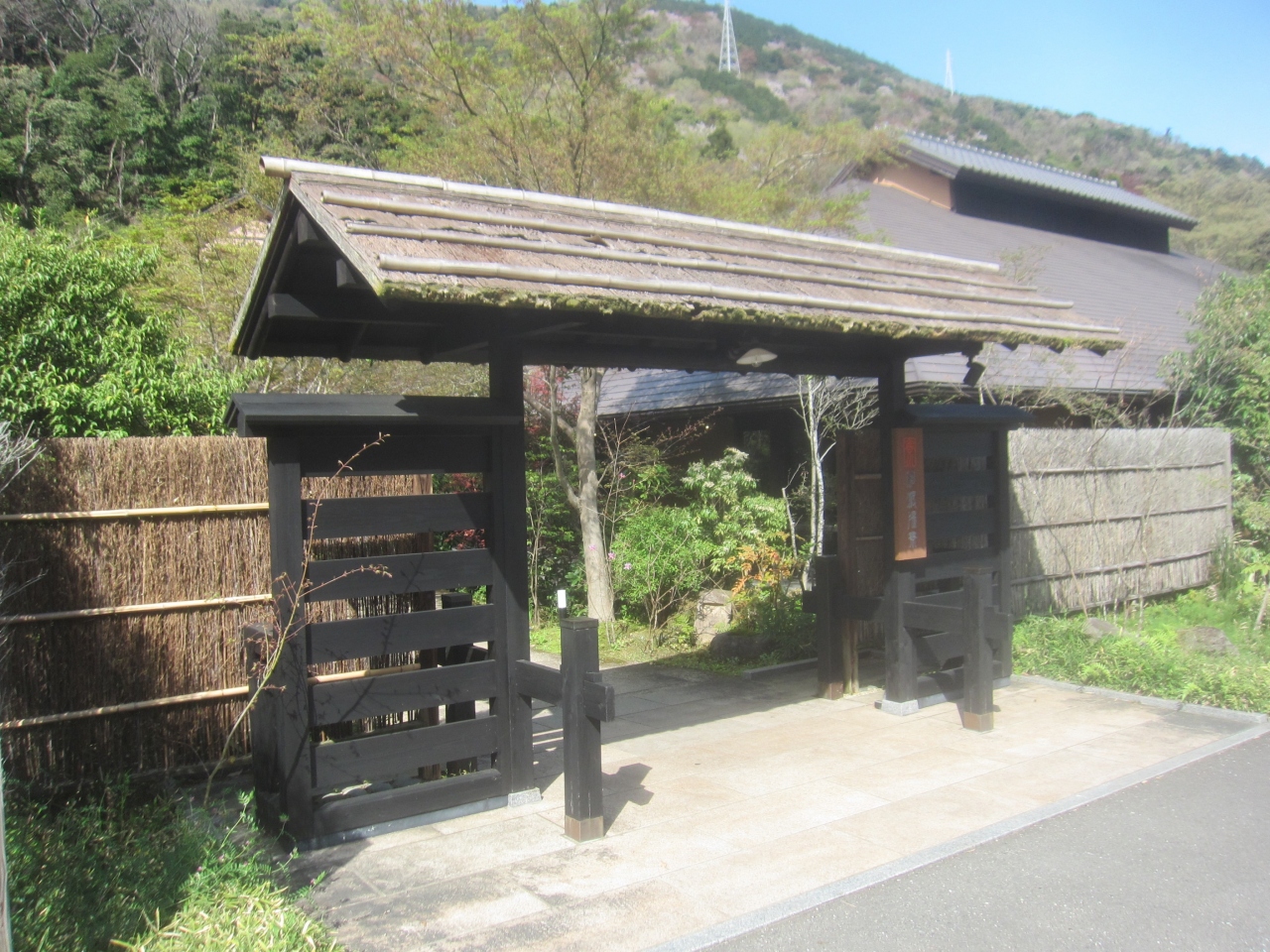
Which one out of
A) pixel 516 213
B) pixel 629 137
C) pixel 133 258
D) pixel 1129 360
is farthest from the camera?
pixel 1129 360

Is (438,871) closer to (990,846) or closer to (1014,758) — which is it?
(990,846)

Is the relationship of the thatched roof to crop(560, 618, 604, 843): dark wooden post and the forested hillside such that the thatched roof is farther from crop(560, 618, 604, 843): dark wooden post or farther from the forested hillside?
the forested hillside

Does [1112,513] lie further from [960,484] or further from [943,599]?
[943,599]

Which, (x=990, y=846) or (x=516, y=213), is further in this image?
(x=516, y=213)

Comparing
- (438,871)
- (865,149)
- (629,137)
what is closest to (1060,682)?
(438,871)

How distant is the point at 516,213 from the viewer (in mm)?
5727

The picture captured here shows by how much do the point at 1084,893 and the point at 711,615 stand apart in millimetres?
6921

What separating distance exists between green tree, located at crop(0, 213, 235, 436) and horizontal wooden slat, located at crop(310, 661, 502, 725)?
11.0ft

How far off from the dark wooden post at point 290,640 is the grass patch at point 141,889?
25cm

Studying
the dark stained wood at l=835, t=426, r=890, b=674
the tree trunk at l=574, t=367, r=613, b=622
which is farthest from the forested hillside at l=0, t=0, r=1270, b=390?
the dark stained wood at l=835, t=426, r=890, b=674

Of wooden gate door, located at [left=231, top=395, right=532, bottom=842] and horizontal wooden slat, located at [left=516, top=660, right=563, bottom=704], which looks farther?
horizontal wooden slat, located at [left=516, top=660, right=563, bottom=704]

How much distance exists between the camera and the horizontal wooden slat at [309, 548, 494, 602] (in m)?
5.12

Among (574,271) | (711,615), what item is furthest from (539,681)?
(711,615)

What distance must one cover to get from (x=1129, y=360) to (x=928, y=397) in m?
5.08
